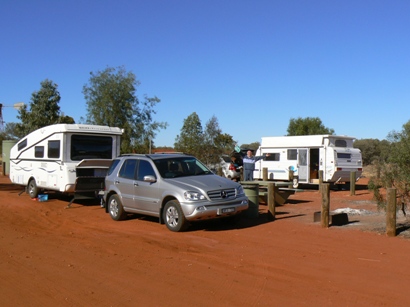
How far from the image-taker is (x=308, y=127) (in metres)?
52.9

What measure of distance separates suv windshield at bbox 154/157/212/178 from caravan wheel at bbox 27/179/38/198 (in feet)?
26.3

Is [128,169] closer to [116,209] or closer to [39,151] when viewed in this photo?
[116,209]

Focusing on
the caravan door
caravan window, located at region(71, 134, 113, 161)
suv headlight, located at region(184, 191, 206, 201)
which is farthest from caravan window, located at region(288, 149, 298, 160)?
suv headlight, located at region(184, 191, 206, 201)

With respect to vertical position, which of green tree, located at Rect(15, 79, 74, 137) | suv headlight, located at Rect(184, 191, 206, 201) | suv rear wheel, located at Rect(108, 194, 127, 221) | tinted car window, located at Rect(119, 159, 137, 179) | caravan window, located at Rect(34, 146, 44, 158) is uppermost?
green tree, located at Rect(15, 79, 74, 137)

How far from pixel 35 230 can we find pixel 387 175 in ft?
→ 26.4

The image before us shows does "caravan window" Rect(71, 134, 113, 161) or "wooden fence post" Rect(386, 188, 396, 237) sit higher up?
"caravan window" Rect(71, 134, 113, 161)

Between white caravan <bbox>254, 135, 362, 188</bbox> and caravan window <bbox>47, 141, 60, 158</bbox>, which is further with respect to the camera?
white caravan <bbox>254, 135, 362, 188</bbox>

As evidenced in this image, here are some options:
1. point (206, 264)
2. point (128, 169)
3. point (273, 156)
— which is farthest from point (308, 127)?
point (206, 264)

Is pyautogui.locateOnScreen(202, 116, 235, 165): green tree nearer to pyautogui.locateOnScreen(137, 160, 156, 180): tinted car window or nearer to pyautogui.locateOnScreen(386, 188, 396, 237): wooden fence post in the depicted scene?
pyautogui.locateOnScreen(137, 160, 156, 180): tinted car window

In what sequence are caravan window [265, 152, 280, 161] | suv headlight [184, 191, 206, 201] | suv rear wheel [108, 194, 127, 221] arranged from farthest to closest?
caravan window [265, 152, 280, 161] → suv rear wheel [108, 194, 127, 221] → suv headlight [184, 191, 206, 201]

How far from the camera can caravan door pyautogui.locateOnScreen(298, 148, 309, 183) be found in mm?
24922

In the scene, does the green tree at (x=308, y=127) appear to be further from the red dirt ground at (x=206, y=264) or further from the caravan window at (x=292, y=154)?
the red dirt ground at (x=206, y=264)

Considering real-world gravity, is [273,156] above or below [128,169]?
above

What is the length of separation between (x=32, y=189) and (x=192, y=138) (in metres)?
9.46
